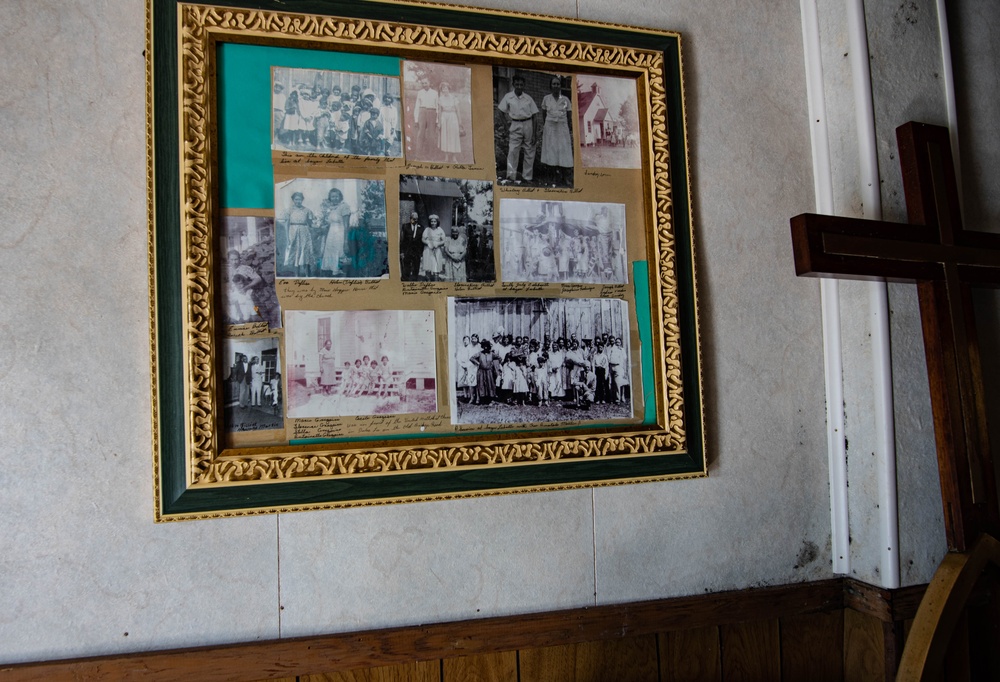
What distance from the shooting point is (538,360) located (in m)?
1.22

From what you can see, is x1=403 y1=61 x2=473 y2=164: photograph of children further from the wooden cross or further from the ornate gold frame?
the wooden cross

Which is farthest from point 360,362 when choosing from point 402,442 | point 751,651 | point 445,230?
point 751,651

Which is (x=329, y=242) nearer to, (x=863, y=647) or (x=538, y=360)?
(x=538, y=360)

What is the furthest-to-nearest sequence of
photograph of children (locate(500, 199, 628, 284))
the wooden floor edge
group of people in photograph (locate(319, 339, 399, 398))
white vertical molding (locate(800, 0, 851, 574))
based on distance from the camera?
white vertical molding (locate(800, 0, 851, 574)) < photograph of children (locate(500, 199, 628, 284)) < group of people in photograph (locate(319, 339, 399, 398)) < the wooden floor edge

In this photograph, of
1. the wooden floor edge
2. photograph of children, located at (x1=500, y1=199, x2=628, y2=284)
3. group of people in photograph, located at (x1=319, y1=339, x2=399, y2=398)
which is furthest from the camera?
photograph of children, located at (x1=500, y1=199, x2=628, y2=284)

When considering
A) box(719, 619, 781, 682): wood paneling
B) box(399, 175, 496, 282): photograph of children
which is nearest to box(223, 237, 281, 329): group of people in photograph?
box(399, 175, 496, 282): photograph of children

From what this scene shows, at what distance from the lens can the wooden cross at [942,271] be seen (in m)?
1.13

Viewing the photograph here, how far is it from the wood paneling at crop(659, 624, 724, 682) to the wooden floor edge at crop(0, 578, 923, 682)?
3 cm

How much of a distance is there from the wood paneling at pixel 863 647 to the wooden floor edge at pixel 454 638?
4cm

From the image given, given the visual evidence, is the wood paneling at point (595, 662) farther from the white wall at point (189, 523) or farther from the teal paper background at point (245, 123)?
the teal paper background at point (245, 123)

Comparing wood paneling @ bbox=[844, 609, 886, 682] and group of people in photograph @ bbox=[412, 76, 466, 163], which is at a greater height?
group of people in photograph @ bbox=[412, 76, 466, 163]

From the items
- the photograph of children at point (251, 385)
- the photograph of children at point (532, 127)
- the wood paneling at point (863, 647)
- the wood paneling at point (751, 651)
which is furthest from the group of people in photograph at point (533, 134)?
the wood paneling at point (863, 647)

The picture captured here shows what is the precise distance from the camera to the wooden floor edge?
1.01m

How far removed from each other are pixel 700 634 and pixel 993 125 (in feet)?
4.50
